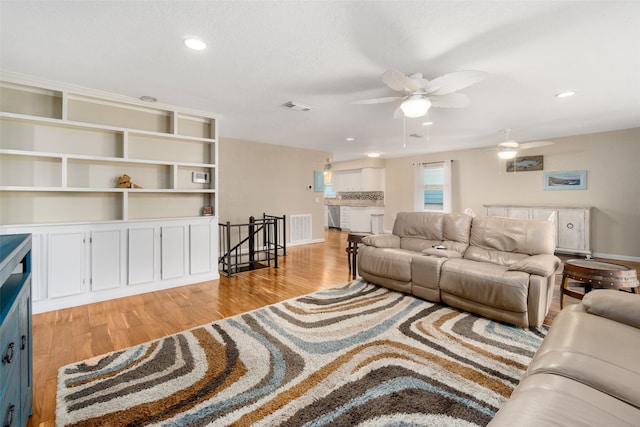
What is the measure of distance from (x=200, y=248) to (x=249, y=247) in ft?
3.75

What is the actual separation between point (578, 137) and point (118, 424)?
812 cm

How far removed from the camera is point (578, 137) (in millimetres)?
5801

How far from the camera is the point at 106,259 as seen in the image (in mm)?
3344

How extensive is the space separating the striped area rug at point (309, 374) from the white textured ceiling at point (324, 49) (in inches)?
94.6

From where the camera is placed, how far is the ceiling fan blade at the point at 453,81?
2.15 m

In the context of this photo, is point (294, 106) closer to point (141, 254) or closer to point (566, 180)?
point (141, 254)

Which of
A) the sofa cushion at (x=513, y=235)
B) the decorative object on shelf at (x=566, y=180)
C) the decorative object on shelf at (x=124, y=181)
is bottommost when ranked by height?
the sofa cushion at (x=513, y=235)

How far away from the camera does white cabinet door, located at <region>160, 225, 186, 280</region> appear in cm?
376

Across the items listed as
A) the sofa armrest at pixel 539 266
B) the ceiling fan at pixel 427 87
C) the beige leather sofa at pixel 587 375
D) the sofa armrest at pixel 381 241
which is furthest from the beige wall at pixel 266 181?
the beige leather sofa at pixel 587 375

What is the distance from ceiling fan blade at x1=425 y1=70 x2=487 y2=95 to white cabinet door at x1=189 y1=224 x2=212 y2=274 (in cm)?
337

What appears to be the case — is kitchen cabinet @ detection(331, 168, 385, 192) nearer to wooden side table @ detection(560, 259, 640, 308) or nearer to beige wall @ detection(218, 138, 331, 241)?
beige wall @ detection(218, 138, 331, 241)

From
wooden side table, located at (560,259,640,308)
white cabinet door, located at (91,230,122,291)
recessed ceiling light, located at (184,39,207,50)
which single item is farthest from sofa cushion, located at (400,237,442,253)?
white cabinet door, located at (91,230,122,291)

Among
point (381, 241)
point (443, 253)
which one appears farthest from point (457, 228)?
point (381, 241)

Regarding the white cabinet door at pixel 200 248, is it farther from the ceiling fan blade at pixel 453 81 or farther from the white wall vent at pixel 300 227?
the ceiling fan blade at pixel 453 81
